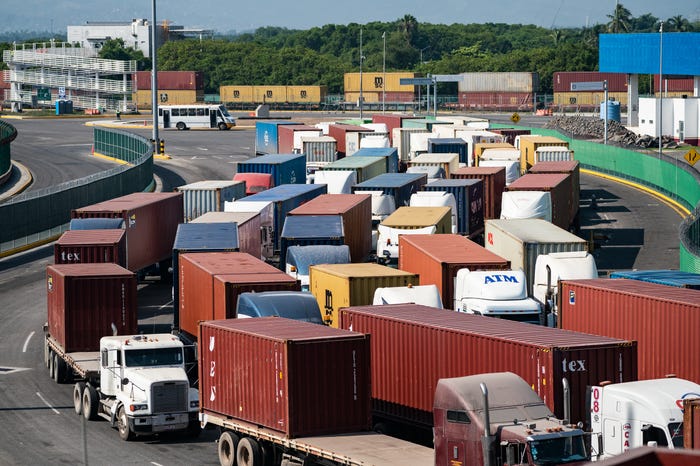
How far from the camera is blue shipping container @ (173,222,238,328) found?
35500mm

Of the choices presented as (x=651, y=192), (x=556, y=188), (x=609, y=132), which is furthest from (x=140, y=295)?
(x=609, y=132)

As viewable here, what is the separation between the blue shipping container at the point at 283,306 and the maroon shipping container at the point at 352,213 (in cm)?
1383

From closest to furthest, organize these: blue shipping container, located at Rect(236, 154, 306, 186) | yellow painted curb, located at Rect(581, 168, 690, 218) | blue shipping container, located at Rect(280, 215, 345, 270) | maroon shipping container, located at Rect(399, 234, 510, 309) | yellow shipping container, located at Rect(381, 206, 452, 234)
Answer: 1. maroon shipping container, located at Rect(399, 234, 510, 309)
2. blue shipping container, located at Rect(280, 215, 345, 270)
3. yellow shipping container, located at Rect(381, 206, 452, 234)
4. blue shipping container, located at Rect(236, 154, 306, 186)
5. yellow painted curb, located at Rect(581, 168, 690, 218)

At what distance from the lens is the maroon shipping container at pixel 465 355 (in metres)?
21.2

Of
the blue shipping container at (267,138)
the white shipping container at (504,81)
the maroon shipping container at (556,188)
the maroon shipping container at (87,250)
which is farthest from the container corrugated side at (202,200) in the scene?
Answer: the white shipping container at (504,81)

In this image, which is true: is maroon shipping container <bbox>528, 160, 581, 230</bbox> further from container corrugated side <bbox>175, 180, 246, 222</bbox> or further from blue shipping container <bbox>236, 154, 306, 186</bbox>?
container corrugated side <bbox>175, 180, 246, 222</bbox>

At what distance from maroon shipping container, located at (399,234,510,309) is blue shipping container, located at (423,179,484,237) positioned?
1216 centimetres

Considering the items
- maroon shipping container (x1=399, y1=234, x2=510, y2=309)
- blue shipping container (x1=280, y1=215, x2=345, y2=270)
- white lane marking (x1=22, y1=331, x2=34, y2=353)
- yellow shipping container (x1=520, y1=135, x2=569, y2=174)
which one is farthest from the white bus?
maroon shipping container (x1=399, y1=234, x2=510, y2=309)

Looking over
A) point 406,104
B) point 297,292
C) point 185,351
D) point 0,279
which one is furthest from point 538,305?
point 406,104

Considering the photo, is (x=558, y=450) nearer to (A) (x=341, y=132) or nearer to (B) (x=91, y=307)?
(B) (x=91, y=307)

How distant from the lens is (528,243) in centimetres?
3594

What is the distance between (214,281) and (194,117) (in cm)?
8889

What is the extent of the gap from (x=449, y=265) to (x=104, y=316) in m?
9.36

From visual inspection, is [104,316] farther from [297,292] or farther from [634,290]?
[634,290]
